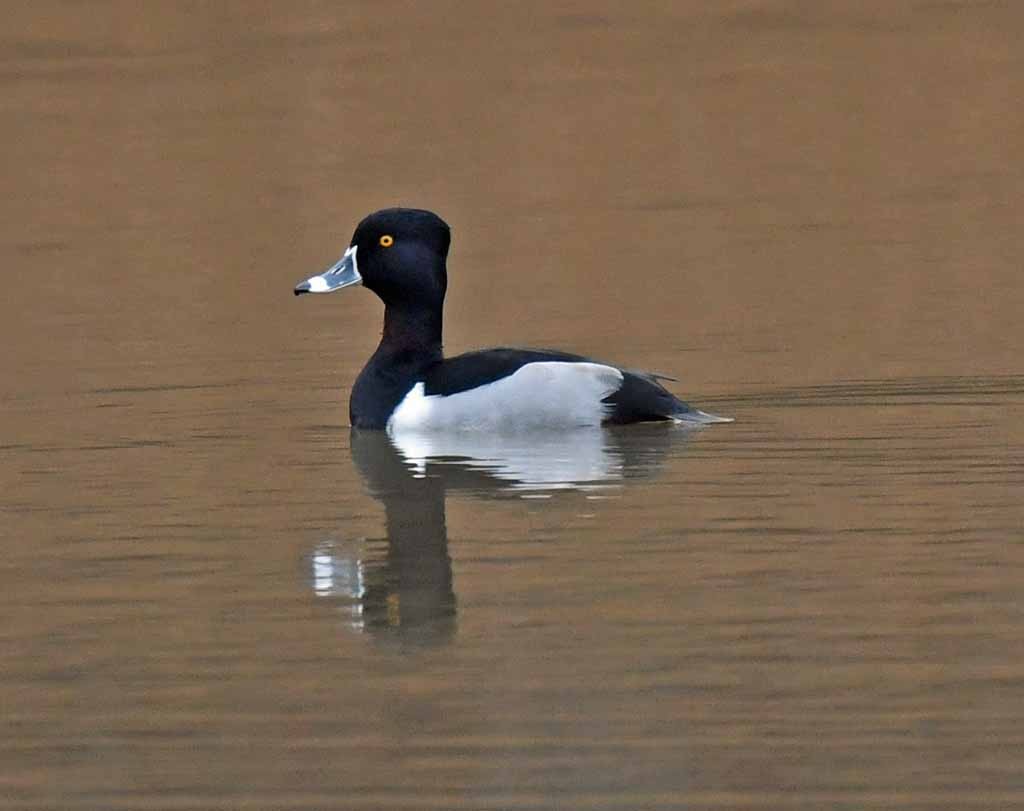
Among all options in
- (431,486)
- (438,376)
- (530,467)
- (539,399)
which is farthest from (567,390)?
(431,486)

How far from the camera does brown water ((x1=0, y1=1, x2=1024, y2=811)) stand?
20.6ft

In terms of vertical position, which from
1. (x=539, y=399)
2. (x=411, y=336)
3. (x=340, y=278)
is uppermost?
(x=340, y=278)

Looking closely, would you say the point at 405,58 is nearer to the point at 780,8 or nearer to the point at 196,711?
the point at 780,8

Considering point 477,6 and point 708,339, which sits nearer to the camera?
point 708,339

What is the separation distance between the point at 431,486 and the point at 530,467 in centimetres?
45

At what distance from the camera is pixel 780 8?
92.7 ft

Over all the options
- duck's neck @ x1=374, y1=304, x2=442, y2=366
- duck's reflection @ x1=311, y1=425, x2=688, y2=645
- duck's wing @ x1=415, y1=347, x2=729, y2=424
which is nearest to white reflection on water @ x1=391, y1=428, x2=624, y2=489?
duck's reflection @ x1=311, y1=425, x2=688, y2=645

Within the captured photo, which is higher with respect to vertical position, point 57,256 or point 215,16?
point 215,16

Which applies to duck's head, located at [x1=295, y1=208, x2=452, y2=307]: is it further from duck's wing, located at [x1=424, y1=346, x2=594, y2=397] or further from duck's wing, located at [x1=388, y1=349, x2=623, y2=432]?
duck's wing, located at [x1=388, y1=349, x2=623, y2=432]

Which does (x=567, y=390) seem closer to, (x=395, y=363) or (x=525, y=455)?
(x=525, y=455)

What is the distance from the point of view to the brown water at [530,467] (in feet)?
20.6

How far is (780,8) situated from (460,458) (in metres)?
18.6

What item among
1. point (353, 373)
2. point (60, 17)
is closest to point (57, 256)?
point (353, 373)

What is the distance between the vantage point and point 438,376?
11.3 metres
